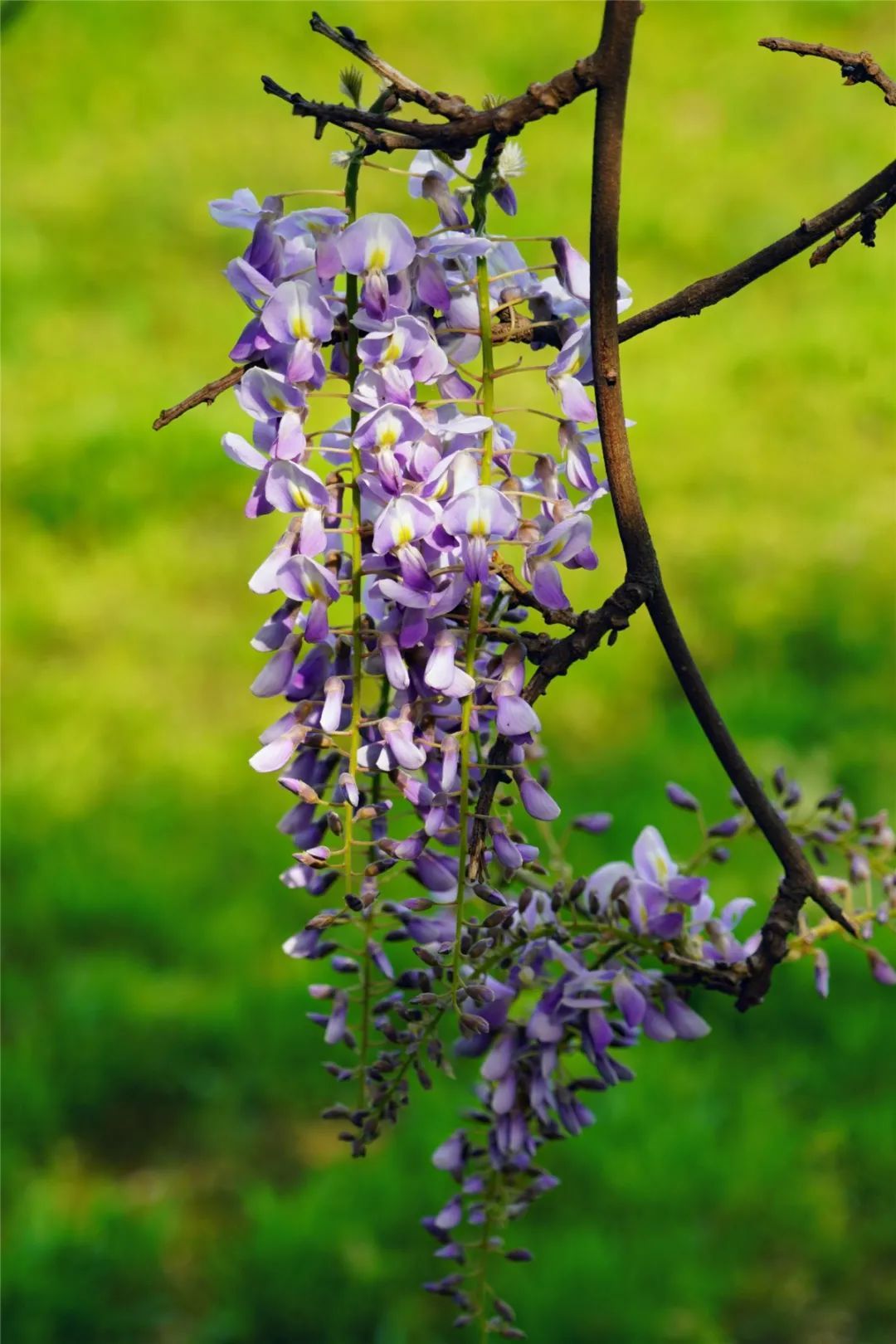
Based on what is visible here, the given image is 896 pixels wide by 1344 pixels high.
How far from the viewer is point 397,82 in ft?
1.95

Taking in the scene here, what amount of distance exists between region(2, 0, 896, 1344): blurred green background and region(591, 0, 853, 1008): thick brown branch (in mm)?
1030

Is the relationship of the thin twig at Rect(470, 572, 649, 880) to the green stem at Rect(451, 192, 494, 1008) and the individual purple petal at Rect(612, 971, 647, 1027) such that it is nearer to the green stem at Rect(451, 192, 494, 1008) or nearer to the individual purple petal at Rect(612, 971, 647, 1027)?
the green stem at Rect(451, 192, 494, 1008)

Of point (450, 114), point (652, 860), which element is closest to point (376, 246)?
point (450, 114)

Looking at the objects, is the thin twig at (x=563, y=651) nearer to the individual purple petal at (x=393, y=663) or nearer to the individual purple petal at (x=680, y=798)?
the individual purple petal at (x=393, y=663)

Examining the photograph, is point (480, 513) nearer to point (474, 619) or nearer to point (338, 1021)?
point (474, 619)

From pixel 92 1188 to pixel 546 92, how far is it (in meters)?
1.53

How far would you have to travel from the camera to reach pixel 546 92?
57 centimetres

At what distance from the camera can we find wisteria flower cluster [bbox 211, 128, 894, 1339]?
24.4 inches

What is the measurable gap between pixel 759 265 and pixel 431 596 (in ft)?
0.60

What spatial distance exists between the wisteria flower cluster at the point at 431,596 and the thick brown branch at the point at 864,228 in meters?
0.08

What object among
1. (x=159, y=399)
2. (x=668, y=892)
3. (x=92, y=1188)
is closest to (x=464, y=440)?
(x=668, y=892)

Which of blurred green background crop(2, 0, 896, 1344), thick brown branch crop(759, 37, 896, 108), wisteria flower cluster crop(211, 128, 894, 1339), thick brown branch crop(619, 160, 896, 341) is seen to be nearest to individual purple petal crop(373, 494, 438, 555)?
wisteria flower cluster crop(211, 128, 894, 1339)

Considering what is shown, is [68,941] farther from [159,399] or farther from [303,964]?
[159,399]

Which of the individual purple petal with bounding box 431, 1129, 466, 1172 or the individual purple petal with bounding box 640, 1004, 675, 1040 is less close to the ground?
the individual purple petal with bounding box 640, 1004, 675, 1040
